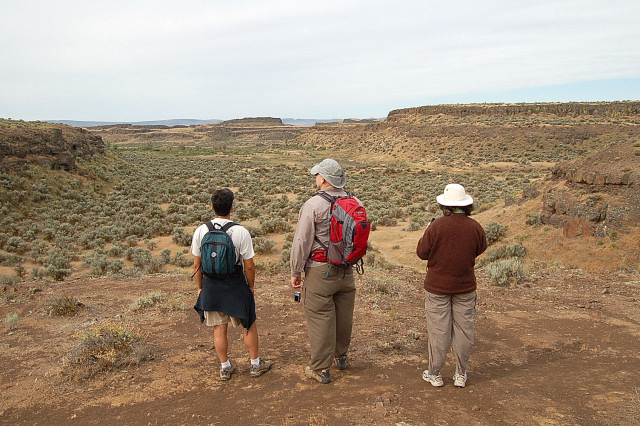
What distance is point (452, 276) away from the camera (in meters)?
3.63

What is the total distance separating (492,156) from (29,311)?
149ft

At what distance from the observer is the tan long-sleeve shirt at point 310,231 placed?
3.66 metres

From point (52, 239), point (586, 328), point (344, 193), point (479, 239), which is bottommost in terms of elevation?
point (52, 239)

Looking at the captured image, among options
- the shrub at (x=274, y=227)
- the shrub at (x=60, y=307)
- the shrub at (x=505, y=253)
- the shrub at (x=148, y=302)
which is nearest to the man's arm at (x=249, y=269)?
the shrub at (x=148, y=302)

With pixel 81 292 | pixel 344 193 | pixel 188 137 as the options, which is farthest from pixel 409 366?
pixel 188 137

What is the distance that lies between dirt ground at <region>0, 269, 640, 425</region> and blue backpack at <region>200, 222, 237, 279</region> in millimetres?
1118

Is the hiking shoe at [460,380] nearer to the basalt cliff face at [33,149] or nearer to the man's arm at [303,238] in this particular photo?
the man's arm at [303,238]

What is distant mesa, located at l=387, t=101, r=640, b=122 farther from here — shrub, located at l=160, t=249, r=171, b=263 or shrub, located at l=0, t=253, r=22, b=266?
shrub, located at l=0, t=253, r=22, b=266

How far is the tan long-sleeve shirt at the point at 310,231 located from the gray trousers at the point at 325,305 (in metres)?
0.15

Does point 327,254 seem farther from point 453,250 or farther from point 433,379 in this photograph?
point 433,379

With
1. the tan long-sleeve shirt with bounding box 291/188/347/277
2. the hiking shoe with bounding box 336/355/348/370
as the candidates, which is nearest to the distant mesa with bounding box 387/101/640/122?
the hiking shoe with bounding box 336/355/348/370

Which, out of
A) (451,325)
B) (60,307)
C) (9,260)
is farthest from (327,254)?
(9,260)

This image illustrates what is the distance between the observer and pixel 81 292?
7.91m

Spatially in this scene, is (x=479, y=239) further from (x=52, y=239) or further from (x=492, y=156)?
(x=492, y=156)
